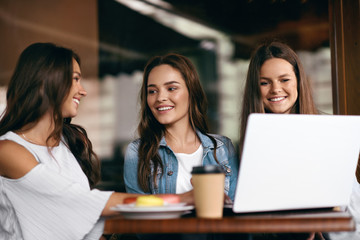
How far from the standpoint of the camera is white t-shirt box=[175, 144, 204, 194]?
6.52 ft

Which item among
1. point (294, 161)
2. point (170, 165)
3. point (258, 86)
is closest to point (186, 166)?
point (170, 165)

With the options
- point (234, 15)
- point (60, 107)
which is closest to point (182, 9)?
point (234, 15)

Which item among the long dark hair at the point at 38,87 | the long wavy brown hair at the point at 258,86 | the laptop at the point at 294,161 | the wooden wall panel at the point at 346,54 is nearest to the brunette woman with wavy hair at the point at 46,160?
the long dark hair at the point at 38,87

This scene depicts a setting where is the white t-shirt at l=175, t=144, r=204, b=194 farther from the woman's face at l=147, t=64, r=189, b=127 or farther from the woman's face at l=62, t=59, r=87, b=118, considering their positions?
the woman's face at l=62, t=59, r=87, b=118

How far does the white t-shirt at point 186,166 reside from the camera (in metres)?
1.99

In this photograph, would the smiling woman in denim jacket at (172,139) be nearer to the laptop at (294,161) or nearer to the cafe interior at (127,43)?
the laptop at (294,161)

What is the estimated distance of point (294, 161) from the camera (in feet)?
3.82

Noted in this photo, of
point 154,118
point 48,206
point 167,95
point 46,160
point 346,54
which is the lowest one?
point 48,206

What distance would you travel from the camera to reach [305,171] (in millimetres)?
1181

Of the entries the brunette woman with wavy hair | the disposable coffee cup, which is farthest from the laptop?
the brunette woman with wavy hair

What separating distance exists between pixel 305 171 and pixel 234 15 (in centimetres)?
419

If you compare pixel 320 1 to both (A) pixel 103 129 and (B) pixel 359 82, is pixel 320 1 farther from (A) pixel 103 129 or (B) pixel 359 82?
(A) pixel 103 129

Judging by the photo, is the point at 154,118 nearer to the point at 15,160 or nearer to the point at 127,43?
the point at 15,160

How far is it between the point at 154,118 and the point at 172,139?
0.47 feet
